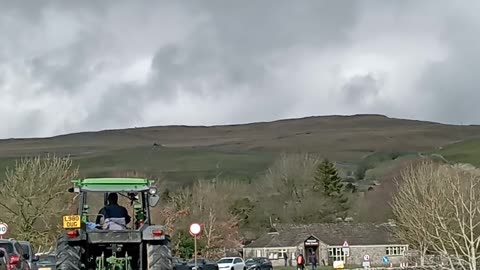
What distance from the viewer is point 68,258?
65.1 ft

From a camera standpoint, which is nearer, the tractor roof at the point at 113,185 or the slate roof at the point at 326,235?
the tractor roof at the point at 113,185

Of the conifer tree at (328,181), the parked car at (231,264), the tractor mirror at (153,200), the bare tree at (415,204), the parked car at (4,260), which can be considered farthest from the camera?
the conifer tree at (328,181)

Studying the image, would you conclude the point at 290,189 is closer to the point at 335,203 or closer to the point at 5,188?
the point at 335,203

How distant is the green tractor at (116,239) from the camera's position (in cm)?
1977

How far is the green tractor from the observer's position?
19.8m

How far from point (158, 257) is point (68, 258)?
1835 millimetres

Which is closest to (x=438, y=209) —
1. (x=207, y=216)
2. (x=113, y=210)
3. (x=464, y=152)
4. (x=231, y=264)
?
(x=113, y=210)

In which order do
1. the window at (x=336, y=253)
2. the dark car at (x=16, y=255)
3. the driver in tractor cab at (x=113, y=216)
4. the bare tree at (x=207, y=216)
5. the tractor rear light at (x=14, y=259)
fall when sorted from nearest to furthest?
the driver in tractor cab at (x=113, y=216)
the tractor rear light at (x=14, y=259)
the dark car at (x=16, y=255)
the bare tree at (x=207, y=216)
the window at (x=336, y=253)

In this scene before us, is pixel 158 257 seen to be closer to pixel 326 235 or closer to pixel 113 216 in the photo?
pixel 113 216

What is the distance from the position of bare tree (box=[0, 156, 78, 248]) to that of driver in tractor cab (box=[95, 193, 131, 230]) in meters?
33.3

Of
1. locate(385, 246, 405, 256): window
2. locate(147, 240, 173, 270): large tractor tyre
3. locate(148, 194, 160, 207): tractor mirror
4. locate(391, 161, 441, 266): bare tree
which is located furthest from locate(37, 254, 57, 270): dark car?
locate(385, 246, 405, 256): window

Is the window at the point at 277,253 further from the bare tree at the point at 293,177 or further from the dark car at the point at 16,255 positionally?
the dark car at the point at 16,255

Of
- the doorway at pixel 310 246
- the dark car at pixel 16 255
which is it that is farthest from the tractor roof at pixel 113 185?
the doorway at pixel 310 246

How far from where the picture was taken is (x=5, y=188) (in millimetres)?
55688
